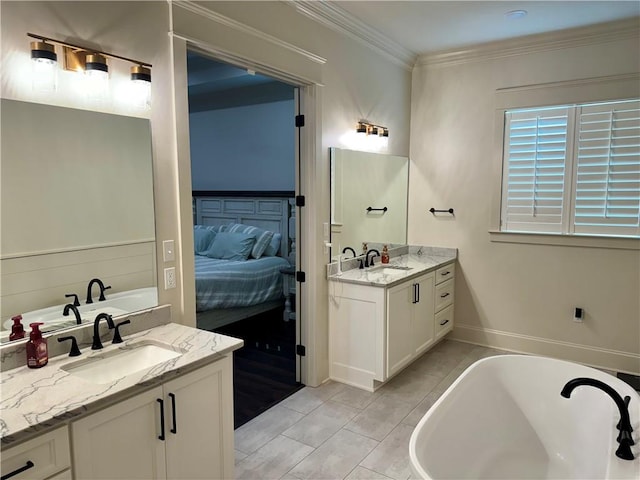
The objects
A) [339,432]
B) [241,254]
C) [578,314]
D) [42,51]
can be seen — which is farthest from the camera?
[241,254]

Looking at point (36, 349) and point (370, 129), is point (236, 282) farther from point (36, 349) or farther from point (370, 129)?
point (36, 349)

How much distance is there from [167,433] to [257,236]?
156 inches

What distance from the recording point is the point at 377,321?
3.28 metres

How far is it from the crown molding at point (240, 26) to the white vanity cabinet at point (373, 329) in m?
1.68

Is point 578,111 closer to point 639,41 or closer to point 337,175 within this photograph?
point 639,41

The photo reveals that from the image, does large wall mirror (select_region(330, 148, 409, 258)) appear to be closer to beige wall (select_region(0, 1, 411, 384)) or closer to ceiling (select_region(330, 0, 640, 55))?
beige wall (select_region(0, 1, 411, 384))

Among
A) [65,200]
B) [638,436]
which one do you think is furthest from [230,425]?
[638,436]

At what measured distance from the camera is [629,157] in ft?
11.7

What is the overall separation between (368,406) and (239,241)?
2989 millimetres

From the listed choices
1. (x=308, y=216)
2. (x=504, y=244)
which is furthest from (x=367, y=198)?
(x=504, y=244)

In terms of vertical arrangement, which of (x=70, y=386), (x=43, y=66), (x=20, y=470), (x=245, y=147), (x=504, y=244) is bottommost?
(x=20, y=470)

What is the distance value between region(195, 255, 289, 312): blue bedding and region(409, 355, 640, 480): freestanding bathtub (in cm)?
281

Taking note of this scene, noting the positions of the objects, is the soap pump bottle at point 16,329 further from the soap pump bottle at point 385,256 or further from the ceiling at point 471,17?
the soap pump bottle at point 385,256

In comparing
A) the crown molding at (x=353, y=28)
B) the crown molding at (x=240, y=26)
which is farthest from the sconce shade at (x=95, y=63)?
the crown molding at (x=353, y=28)
